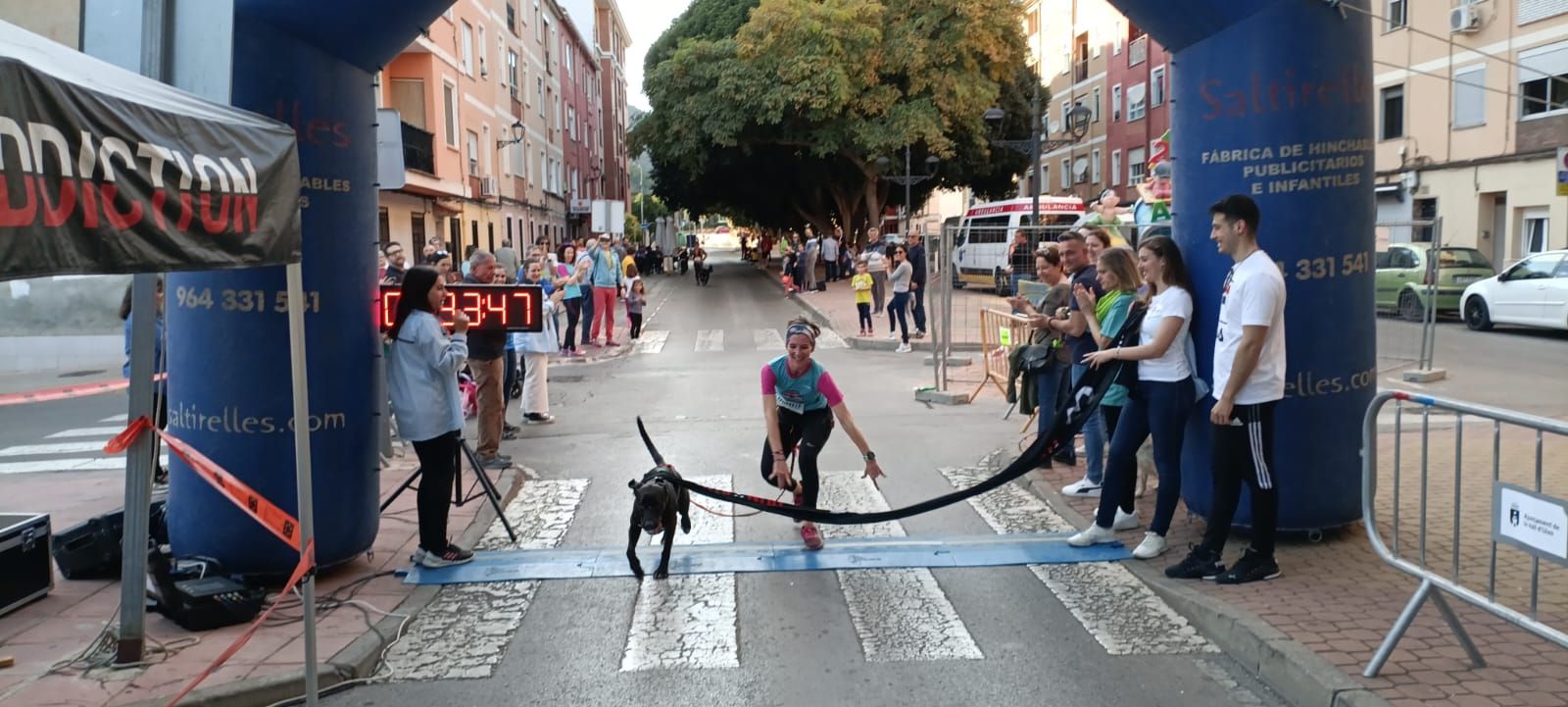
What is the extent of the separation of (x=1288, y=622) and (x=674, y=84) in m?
35.1

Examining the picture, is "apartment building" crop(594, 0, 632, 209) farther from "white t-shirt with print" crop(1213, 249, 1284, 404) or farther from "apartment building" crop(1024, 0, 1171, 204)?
"white t-shirt with print" crop(1213, 249, 1284, 404)

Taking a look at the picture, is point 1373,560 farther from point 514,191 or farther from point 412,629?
point 514,191

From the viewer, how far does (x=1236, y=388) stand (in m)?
5.42

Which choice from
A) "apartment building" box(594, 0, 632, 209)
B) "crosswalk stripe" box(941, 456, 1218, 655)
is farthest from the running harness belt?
"apartment building" box(594, 0, 632, 209)

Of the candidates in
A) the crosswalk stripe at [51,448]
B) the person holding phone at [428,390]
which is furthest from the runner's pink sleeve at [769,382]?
the crosswalk stripe at [51,448]

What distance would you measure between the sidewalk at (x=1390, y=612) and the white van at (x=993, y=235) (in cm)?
951

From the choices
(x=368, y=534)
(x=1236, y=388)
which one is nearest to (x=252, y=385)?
(x=368, y=534)

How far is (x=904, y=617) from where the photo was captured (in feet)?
17.9

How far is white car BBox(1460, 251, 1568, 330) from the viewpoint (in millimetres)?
18000

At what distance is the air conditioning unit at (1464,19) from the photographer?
85.0 feet

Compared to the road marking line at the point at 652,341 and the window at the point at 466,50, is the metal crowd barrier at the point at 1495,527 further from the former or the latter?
the window at the point at 466,50

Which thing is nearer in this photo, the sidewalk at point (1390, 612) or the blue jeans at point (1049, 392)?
the sidewalk at point (1390, 612)

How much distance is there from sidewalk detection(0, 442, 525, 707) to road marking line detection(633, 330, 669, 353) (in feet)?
39.8

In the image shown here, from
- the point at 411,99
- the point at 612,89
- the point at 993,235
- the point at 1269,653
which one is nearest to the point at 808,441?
the point at 1269,653
